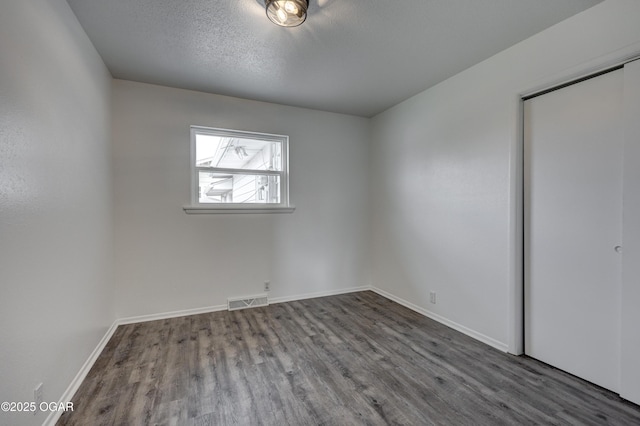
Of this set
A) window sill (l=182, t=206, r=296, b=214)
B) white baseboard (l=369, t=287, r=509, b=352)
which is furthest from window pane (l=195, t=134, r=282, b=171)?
white baseboard (l=369, t=287, r=509, b=352)

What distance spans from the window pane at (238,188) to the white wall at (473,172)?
168cm

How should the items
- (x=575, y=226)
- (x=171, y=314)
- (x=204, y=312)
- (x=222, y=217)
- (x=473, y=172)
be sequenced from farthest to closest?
(x=222, y=217)
(x=204, y=312)
(x=171, y=314)
(x=473, y=172)
(x=575, y=226)

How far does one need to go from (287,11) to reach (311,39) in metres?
0.45

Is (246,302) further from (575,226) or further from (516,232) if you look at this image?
(575,226)

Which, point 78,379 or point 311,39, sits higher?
point 311,39

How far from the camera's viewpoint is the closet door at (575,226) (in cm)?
188

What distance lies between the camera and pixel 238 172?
11.7ft

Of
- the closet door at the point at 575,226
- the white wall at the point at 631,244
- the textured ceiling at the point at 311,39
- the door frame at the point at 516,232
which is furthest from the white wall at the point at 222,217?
the white wall at the point at 631,244

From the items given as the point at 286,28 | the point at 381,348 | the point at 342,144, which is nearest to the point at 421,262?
the point at 381,348

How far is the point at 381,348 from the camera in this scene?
2.49 metres

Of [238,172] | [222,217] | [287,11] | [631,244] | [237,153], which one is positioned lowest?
[631,244]

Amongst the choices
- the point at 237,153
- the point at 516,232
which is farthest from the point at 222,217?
the point at 516,232

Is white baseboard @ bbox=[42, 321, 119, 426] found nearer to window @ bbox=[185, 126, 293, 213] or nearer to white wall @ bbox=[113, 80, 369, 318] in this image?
white wall @ bbox=[113, 80, 369, 318]

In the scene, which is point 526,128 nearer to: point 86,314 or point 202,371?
point 202,371
